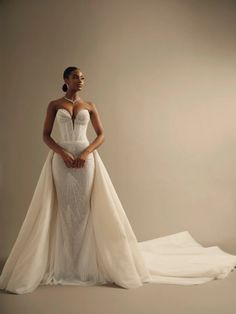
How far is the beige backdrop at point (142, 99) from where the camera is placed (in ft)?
13.6

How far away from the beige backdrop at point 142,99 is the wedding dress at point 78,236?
116 cm

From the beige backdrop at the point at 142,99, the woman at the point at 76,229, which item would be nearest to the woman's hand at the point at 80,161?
the woman at the point at 76,229

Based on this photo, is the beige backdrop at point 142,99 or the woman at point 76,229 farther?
the beige backdrop at point 142,99

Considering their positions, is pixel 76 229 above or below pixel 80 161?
below

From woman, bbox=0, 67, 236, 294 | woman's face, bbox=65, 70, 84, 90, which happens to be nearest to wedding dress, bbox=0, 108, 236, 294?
woman, bbox=0, 67, 236, 294

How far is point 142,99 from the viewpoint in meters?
4.38

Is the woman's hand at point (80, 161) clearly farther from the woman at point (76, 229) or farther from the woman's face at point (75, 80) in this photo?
the woman's face at point (75, 80)

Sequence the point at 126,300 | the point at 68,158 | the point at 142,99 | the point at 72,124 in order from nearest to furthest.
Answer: the point at 126,300
the point at 68,158
the point at 72,124
the point at 142,99

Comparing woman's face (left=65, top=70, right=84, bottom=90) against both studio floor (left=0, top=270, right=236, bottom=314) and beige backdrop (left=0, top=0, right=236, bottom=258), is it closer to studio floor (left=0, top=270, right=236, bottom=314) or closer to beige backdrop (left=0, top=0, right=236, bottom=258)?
beige backdrop (left=0, top=0, right=236, bottom=258)

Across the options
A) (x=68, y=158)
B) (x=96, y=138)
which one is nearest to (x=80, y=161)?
(x=68, y=158)

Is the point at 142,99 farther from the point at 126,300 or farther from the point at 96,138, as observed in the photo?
the point at 126,300

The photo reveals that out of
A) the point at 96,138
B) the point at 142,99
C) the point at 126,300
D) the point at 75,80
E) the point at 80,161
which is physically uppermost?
the point at 142,99

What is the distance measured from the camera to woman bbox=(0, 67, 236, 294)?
290 centimetres

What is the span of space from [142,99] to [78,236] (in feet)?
6.27
